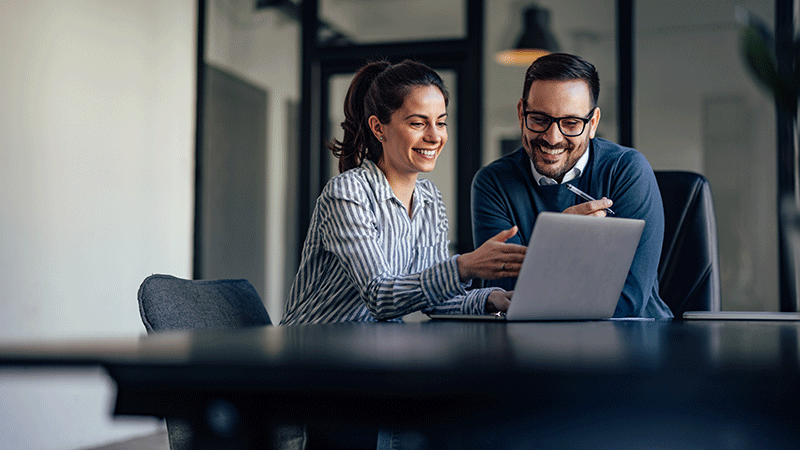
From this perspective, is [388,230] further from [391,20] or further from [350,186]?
[391,20]

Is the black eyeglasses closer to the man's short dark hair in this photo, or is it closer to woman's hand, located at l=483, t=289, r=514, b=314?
the man's short dark hair

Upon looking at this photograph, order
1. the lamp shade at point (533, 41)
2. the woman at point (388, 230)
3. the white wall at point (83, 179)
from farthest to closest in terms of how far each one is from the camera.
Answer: the lamp shade at point (533, 41), the white wall at point (83, 179), the woman at point (388, 230)

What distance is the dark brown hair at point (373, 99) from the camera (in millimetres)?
1692

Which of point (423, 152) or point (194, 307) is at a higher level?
point (423, 152)

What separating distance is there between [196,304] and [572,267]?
2.27 ft

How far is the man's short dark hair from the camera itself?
1.81 meters

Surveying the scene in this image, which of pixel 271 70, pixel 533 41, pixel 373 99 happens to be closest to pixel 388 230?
pixel 373 99

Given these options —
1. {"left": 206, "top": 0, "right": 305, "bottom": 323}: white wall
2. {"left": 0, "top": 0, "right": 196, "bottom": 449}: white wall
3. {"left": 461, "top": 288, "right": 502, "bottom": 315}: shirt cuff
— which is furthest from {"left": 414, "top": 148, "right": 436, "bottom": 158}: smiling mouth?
{"left": 206, "top": 0, "right": 305, "bottom": 323}: white wall

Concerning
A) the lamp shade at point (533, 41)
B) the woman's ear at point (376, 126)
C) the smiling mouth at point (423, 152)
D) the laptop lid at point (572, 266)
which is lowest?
the laptop lid at point (572, 266)

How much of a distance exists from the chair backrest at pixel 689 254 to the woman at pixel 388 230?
62 centimetres

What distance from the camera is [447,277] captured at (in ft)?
4.38

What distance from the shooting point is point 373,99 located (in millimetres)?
1744

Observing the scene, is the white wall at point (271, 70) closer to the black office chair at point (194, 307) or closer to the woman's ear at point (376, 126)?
the woman's ear at point (376, 126)

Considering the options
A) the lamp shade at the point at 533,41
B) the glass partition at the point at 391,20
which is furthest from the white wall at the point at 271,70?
the lamp shade at the point at 533,41
